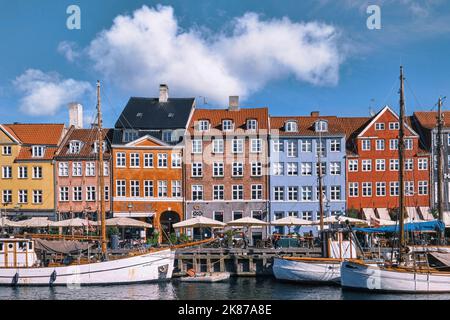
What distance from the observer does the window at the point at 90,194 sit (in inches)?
2030

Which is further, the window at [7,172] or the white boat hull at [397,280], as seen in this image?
the window at [7,172]

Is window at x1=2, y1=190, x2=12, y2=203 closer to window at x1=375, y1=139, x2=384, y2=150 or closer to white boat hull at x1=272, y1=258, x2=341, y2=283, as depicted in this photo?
white boat hull at x1=272, y1=258, x2=341, y2=283

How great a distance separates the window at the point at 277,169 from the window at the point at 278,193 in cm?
128

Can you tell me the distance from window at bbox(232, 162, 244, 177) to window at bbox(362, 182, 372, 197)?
36.9ft

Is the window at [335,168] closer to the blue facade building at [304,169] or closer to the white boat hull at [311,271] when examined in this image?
the blue facade building at [304,169]

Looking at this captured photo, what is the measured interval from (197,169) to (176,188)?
2.56 meters

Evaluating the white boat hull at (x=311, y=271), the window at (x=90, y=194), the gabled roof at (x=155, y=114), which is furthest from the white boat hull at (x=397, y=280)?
the window at (x=90, y=194)

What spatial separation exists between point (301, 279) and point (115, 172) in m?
24.3

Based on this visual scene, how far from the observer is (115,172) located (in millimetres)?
51062

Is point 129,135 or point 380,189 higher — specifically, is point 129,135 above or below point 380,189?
above

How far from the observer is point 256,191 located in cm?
5175

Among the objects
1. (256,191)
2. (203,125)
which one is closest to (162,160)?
(203,125)

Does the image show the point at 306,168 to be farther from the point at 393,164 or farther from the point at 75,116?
the point at 75,116
